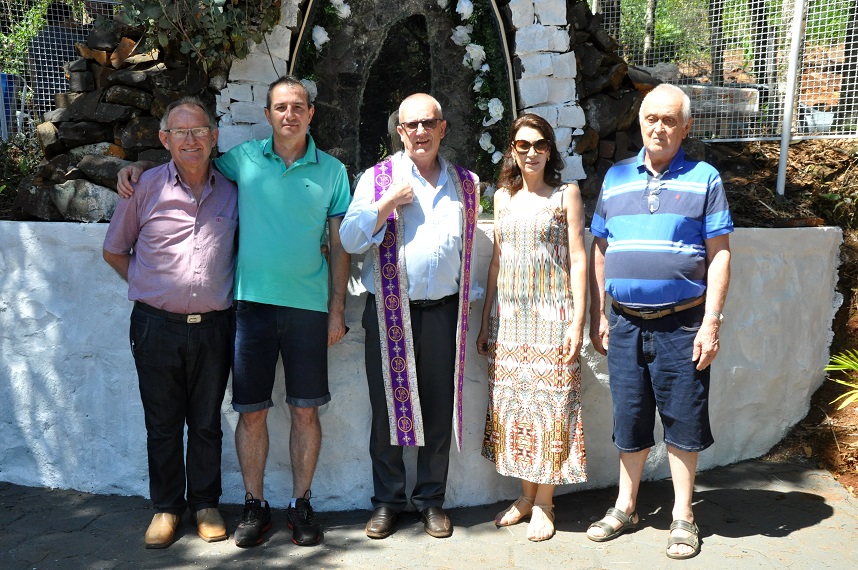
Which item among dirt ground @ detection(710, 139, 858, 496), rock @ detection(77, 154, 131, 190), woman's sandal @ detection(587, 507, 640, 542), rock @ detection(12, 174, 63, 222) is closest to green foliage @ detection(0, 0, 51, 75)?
rock @ detection(12, 174, 63, 222)

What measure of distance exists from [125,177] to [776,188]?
431 centimetres

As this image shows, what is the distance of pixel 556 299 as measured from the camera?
337 centimetres

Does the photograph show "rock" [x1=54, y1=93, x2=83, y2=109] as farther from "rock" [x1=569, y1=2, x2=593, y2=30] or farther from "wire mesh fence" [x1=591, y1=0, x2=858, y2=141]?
"wire mesh fence" [x1=591, y1=0, x2=858, y2=141]

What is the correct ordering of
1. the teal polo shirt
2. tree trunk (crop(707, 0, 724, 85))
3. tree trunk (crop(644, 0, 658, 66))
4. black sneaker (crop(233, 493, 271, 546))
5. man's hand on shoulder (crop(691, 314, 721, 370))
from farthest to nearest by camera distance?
tree trunk (crop(644, 0, 658, 66))
tree trunk (crop(707, 0, 724, 85))
black sneaker (crop(233, 493, 271, 546))
the teal polo shirt
man's hand on shoulder (crop(691, 314, 721, 370))

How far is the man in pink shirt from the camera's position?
3.24 meters

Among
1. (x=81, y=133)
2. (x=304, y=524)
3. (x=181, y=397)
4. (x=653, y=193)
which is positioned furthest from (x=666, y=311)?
(x=81, y=133)

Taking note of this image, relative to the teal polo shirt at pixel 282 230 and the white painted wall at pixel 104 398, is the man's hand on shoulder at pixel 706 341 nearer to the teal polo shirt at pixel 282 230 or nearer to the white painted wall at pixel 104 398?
the white painted wall at pixel 104 398

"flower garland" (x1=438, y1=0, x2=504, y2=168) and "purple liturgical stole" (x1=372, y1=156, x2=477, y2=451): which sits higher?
"flower garland" (x1=438, y1=0, x2=504, y2=168)

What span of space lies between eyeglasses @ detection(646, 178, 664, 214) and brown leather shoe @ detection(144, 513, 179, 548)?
2426 mm

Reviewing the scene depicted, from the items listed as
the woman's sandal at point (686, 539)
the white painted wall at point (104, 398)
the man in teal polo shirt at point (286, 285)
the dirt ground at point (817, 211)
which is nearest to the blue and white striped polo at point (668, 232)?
the white painted wall at point (104, 398)

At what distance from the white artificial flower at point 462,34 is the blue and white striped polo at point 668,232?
2184 millimetres

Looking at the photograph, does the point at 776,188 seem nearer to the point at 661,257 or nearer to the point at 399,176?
the point at 661,257

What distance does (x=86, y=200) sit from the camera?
4.32m

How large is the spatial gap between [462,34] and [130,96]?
2.07 meters
